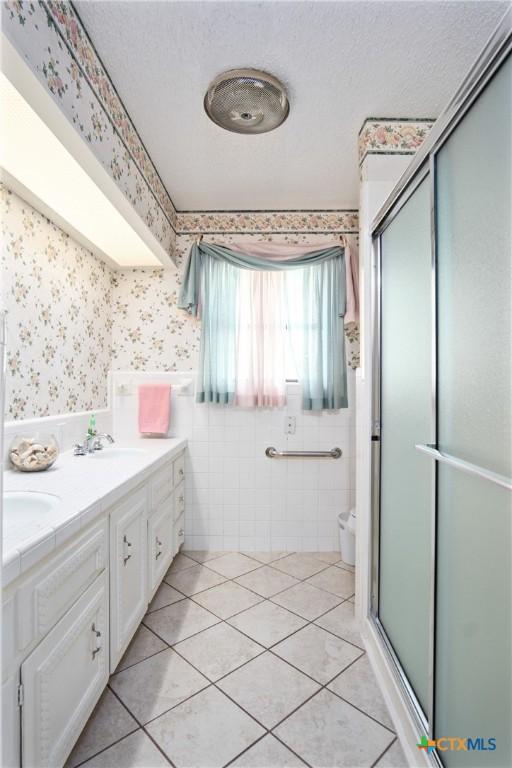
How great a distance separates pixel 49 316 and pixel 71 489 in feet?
3.63

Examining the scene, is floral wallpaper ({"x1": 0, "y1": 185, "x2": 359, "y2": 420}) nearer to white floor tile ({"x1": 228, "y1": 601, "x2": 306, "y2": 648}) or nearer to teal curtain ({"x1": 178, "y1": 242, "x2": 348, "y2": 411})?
teal curtain ({"x1": 178, "y1": 242, "x2": 348, "y2": 411})

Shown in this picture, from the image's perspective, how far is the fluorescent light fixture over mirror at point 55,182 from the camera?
1271 millimetres

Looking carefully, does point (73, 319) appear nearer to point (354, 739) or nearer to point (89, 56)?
point (89, 56)

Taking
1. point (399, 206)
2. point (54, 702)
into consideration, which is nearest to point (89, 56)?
point (399, 206)

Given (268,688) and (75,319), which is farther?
(75,319)

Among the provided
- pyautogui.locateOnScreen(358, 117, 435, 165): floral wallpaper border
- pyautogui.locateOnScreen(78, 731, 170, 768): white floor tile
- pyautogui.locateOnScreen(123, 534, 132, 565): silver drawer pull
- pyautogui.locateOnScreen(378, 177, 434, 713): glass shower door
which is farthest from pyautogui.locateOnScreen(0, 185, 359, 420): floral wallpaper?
pyautogui.locateOnScreen(78, 731, 170, 768): white floor tile

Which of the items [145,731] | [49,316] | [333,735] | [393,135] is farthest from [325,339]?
[145,731]

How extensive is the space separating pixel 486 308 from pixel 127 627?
1.79 m

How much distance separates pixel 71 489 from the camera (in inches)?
58.4

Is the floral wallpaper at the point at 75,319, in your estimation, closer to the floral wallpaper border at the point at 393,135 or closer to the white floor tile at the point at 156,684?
the floral wallpaper border at the point at 393,135

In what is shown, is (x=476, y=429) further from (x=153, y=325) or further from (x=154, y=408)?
(x=153, y=325)

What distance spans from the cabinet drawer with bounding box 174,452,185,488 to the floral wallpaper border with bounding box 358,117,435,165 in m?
2.12

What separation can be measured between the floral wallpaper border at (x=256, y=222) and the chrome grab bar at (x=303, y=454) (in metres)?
1.63

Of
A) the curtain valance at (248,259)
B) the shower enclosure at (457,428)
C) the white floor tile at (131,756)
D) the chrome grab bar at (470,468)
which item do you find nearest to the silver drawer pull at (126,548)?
the white floor tile at (131,756)
